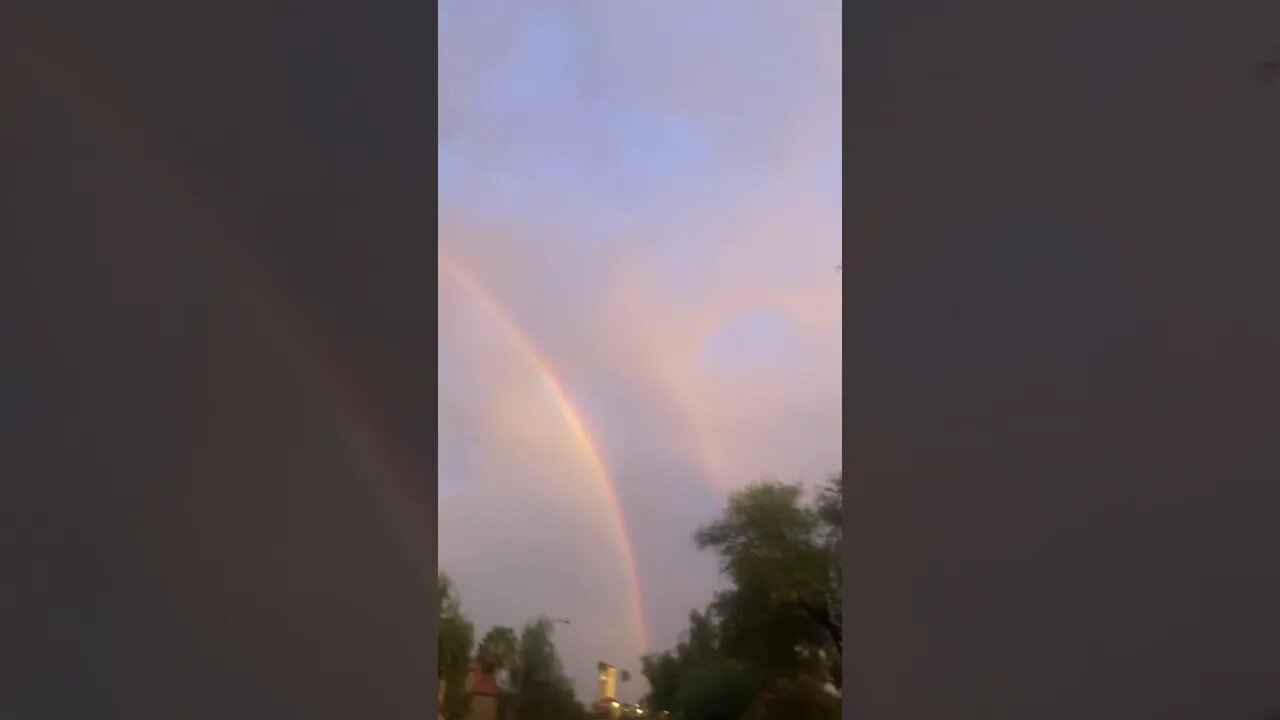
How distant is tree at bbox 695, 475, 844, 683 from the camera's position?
2047 mm

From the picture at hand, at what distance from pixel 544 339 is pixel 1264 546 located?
57.2 inches

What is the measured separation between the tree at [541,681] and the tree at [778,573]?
0.36 m

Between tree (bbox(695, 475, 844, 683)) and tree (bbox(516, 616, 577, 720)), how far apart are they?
1.18 ft

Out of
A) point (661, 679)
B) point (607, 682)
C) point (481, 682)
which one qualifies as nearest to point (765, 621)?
point (661, 679)

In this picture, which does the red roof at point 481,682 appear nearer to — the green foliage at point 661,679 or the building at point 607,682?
the building at point 607,682

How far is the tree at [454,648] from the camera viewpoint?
1.99m

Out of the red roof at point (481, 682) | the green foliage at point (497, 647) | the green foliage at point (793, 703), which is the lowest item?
the green foliage at point (793, 703)

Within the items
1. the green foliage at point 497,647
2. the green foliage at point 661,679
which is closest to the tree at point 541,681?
the green foliage at point 497,647

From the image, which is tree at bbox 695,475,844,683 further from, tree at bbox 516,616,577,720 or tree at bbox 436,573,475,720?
tree at bbox 436,573,475,720

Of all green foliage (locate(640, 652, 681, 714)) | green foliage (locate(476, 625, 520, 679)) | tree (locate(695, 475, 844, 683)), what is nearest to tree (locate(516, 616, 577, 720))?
green foliage (locate(476, 625, 520, 679))

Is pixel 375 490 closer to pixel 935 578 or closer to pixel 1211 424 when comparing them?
pixel 935 578

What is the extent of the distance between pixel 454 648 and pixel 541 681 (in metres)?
0.20

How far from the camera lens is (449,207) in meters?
2.18

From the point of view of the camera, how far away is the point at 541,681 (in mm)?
2025
